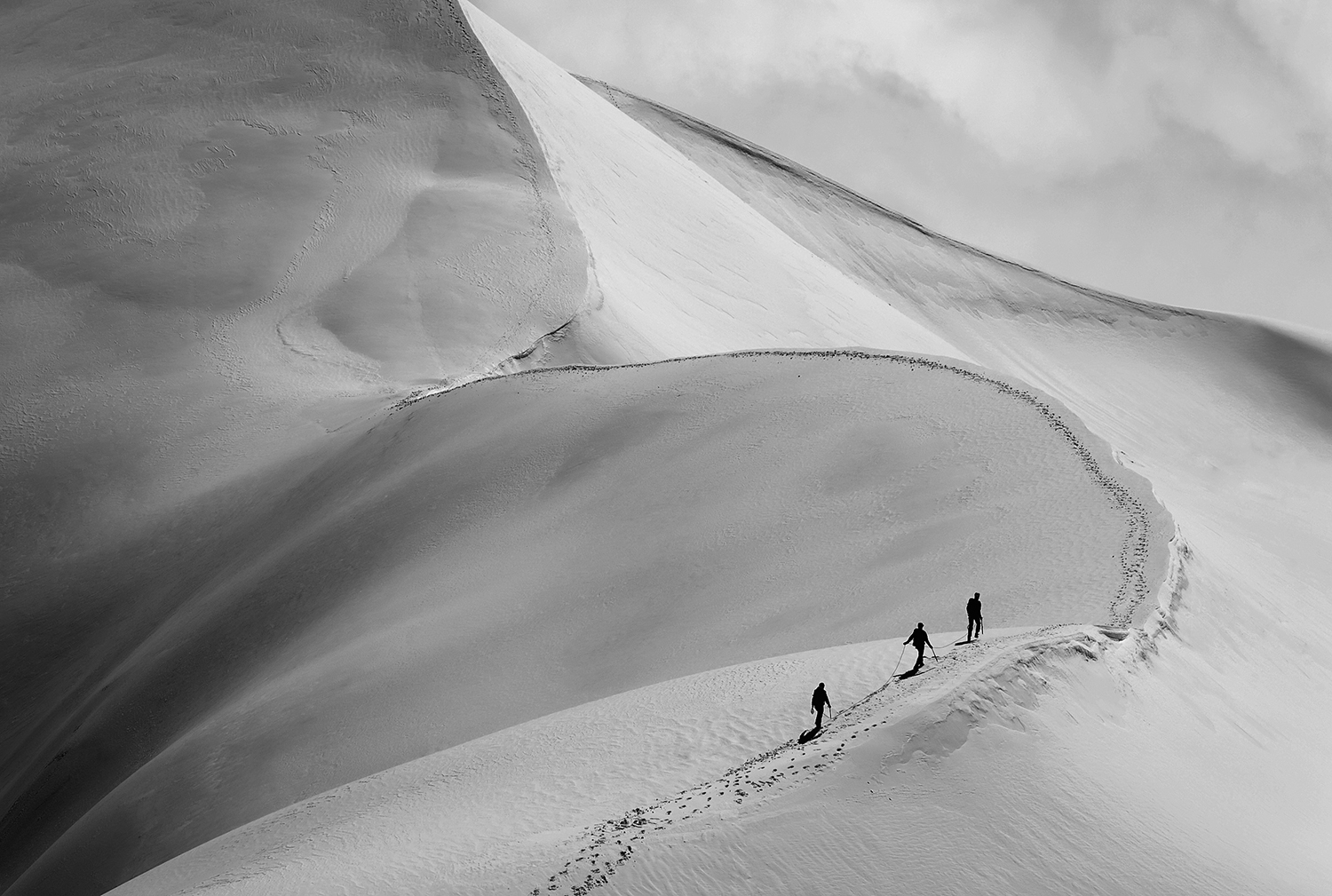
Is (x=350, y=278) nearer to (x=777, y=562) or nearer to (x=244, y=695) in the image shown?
(x=244, y=695)

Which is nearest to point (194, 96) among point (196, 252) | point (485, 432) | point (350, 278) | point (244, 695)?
point (196, 252)

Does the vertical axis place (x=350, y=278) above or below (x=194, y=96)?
below

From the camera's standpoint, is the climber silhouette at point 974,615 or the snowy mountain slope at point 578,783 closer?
the snowy mountain slope at point 578,783

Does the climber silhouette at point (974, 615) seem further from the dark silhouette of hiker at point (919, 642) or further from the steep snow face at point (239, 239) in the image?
the steep snow face at point (239, 239)

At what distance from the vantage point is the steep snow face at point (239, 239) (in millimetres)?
27297

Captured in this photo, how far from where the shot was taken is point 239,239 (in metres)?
31.9

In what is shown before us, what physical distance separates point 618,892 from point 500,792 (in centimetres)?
274

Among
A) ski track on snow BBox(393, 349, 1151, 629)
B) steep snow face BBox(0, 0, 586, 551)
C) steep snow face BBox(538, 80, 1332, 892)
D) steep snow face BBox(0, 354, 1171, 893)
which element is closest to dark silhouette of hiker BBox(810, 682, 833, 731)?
steep snow face BBox(538, 80, 1332, 892)

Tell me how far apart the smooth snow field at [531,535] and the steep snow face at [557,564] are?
8 cm

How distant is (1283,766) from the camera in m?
13.9

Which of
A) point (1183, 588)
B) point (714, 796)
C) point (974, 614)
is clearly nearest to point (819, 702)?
point (714, 796)

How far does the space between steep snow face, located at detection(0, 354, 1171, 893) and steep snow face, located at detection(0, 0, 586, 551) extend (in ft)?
10.5

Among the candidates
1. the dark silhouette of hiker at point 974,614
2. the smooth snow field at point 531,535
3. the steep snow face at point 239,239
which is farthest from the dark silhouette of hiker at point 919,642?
the steep snow face at point 239,239

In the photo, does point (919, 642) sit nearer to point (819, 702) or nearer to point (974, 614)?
point (974, 614)
